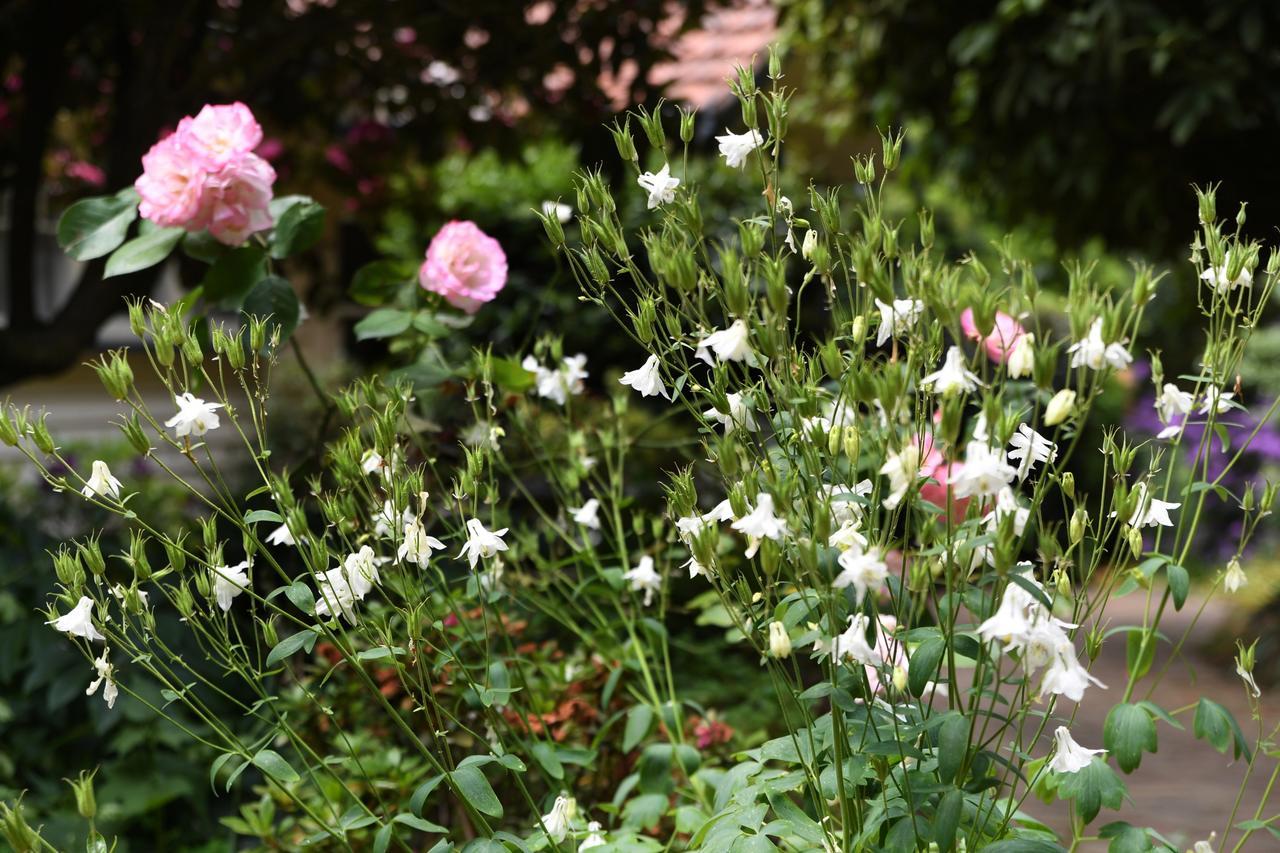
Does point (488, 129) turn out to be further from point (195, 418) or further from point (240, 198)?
point (195, 418)

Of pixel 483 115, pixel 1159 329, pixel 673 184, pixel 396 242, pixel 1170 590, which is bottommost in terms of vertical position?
pixel 1159 329

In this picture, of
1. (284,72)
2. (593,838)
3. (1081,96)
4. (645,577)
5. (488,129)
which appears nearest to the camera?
(593,838)

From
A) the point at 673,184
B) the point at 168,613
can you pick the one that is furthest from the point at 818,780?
the point at 168,613

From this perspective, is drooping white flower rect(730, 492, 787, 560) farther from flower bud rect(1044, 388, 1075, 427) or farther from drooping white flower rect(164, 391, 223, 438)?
drooping white flower rect(164, 391, 223, 438)

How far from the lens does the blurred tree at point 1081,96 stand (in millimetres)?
4953

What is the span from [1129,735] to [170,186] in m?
1.76

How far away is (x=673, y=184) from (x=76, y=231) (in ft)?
5.10

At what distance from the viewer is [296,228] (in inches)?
96.1

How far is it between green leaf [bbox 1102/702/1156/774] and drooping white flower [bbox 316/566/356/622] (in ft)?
2.91

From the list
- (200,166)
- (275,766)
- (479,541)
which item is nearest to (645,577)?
(479,541)

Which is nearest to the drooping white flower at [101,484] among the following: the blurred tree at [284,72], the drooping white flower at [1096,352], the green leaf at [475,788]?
the green leaf at [475,788]

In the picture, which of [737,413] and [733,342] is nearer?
[733,342]

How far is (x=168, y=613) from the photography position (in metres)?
3.30

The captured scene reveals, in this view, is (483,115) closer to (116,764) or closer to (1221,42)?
(116,764)
